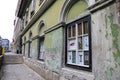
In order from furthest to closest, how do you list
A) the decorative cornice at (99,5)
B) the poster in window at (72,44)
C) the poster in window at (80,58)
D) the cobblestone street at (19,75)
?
the cobblestone street at (19,75) → the poster in window at (72,44) → the poster in window at (80,58) → the decorative cornice at (99,5)

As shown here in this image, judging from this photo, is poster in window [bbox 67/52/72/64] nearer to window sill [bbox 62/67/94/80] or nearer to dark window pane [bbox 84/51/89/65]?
window sill [bbox 62/67/94/80]

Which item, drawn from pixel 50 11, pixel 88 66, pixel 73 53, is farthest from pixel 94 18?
pixel 50 11

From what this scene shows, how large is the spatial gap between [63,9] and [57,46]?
152cm

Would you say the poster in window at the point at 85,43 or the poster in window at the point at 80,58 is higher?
the poster in window at the point at 85,43

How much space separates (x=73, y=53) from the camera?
492 centimetres

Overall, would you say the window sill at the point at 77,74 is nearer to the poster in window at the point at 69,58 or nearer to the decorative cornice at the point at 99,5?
the poster in window at the point at 69,58

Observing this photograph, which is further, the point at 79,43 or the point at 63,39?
the point at 63,39

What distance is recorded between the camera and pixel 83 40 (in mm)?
4340

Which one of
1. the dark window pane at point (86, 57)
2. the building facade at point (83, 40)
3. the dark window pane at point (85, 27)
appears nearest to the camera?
the building facade at point (83, 40)

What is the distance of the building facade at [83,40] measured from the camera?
293 cm

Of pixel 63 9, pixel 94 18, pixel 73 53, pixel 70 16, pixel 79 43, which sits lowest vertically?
pixel 73 53

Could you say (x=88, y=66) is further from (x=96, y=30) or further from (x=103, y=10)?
(x=103, y=10)

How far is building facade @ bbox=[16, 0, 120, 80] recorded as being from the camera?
2.93 meters

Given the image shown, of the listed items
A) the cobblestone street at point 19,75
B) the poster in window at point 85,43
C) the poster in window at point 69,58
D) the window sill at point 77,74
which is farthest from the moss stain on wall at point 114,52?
the cobblestone street at point 19,75
